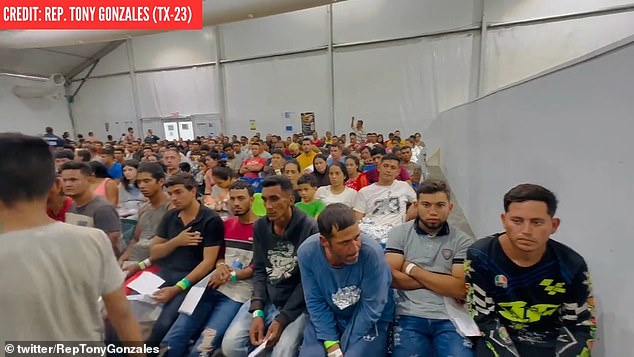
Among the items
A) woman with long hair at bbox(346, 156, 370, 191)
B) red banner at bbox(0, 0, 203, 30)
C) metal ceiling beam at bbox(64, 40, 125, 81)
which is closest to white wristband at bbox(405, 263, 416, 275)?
woman with long hair at bbox(346, 156, 370, 191)

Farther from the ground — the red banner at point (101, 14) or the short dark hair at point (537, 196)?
the red banner at point (101, 14)

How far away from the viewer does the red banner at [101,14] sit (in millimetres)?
5844

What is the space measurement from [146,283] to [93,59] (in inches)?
518

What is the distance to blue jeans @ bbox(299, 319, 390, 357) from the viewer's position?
1.51m

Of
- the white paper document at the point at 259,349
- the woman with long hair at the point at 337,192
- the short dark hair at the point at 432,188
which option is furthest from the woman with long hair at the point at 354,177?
the white paper document at the point at 259,349

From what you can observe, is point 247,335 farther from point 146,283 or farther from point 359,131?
point 359,131

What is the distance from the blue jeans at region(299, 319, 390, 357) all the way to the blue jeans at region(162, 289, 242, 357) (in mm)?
535

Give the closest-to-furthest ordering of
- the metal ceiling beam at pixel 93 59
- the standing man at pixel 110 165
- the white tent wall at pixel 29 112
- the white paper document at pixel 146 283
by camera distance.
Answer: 1. the white paper document at pixel 146 283
2. the standing man at pixel 110 165
3. the white tent wall at pixel 29 112
4. the metal ceiling beam at pixel 93 59

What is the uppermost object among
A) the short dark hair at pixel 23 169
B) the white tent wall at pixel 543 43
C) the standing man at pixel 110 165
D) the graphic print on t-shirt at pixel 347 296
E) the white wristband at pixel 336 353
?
the white tent wall at pixel 543 43

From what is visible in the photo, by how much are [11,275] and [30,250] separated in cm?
7

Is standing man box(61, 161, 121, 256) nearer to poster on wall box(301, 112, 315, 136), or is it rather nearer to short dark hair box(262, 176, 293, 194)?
short dark hair box(262, 176, 293, 194)

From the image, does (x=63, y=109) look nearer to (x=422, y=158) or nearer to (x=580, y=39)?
(x=422, y=158)

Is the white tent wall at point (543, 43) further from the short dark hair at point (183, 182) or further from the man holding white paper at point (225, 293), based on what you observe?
the short dark hair at point (183, 182)

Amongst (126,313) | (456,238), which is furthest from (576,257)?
(126,313)
